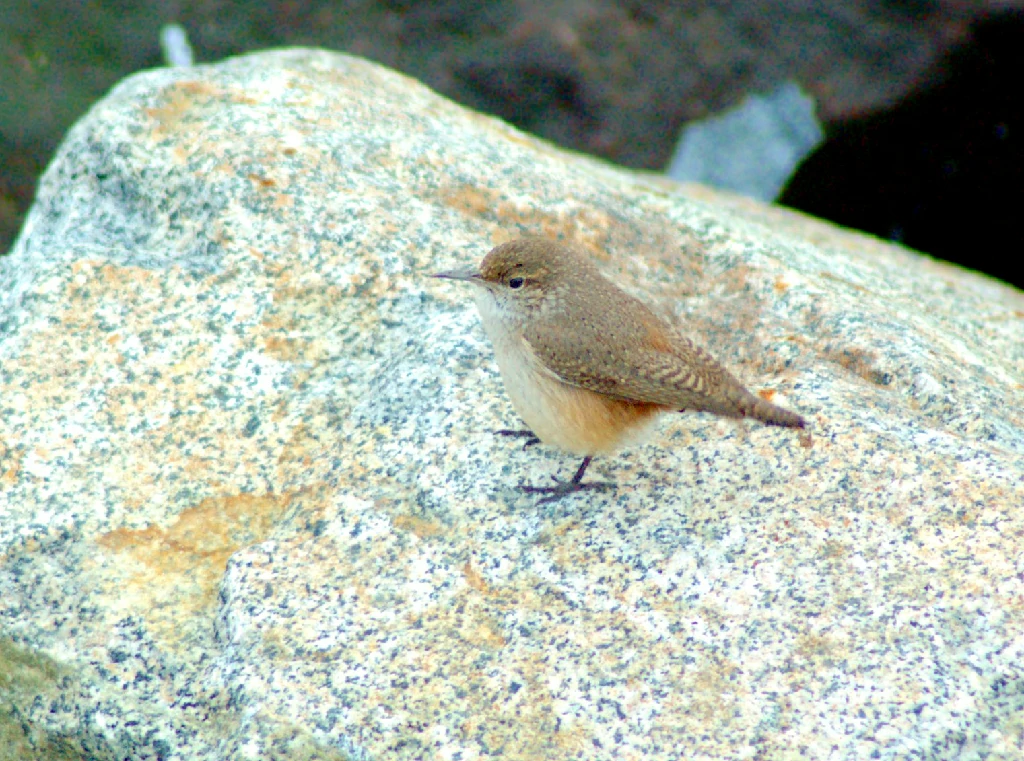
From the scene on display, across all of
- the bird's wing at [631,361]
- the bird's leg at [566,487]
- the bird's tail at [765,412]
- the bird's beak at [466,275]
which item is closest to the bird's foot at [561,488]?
the bird's leg at [566,487]

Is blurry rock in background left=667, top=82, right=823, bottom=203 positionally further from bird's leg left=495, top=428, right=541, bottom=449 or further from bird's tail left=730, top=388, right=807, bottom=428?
bird's tail left=730, top=388, right=807, bottom=428

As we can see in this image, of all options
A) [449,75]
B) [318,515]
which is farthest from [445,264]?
[449,75]

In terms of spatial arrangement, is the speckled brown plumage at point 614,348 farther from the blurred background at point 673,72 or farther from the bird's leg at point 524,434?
the blurred background at point 673,72

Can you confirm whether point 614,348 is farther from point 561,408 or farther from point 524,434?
point 524,434

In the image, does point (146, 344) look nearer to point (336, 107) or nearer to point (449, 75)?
point (336, 107)

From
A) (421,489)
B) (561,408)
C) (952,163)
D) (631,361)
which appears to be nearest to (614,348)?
(631,361)

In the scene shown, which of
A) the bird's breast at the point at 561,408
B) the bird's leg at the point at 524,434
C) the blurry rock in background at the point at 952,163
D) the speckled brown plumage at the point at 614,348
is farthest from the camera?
the blurry rock in background at the point at 952,163
